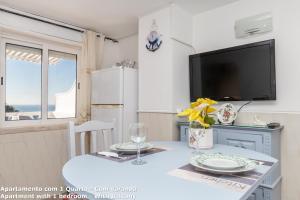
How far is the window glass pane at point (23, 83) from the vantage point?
8.51ft

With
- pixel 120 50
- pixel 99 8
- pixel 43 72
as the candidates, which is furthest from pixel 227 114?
pixel 43 72

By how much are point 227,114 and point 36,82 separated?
96.1 inches

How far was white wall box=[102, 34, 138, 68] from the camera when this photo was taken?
11.4 ft

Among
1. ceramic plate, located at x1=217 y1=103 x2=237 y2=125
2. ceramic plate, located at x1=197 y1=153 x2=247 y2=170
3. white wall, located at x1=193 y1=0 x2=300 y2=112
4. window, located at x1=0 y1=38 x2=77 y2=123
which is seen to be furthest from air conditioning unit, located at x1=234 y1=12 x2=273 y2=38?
window, located at x1=0 y1=38 x2=77 y2=123

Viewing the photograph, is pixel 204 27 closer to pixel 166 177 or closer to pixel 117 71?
pixel 117 71

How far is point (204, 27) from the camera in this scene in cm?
274

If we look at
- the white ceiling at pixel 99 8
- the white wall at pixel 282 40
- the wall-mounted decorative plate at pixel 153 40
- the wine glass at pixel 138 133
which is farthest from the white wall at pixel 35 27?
the wine glass at pixel 138 133

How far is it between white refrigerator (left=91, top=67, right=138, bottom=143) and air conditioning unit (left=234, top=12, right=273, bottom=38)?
1.39 meters

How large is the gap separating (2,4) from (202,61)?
2410 mm

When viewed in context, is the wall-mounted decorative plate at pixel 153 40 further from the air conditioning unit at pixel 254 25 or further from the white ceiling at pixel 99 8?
the air conditioning unit at pixel 254 25

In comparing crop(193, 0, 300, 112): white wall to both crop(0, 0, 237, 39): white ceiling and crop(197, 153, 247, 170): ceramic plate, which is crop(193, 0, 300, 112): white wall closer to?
crop(0, 0, 237, 39): white ceiling

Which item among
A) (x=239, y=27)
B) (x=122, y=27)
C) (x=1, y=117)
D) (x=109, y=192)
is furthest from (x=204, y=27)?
(x=1, y=117)

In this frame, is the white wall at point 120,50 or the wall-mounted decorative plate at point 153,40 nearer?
the wall-mounted decorative plate at point 153,40

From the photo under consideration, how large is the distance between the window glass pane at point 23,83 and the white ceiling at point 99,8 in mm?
530
